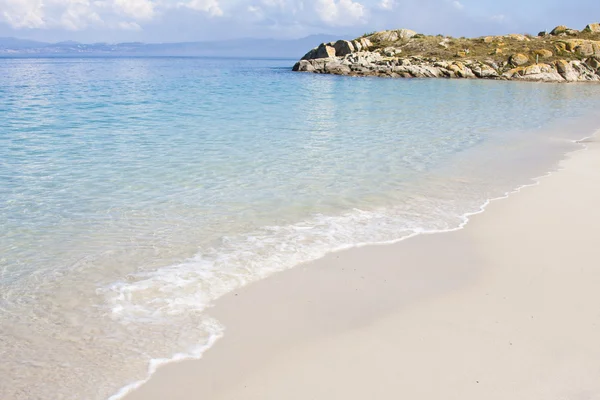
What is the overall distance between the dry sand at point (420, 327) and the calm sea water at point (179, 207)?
0.39 metres

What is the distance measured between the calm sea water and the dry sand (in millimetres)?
391

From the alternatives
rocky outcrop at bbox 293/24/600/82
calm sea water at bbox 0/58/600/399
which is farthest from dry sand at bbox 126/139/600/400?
rocky outcrop at bbox 293/24/600/82

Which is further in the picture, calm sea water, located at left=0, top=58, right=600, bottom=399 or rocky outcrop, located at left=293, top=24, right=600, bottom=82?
rocky outcrop, located at left=293, top=24, right=600, bottom=82

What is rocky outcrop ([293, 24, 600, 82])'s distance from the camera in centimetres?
5528

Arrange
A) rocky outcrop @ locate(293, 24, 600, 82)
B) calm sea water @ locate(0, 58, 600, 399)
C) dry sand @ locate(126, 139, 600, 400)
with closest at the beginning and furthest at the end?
dry sand @ locate(126, 139, 600, 400), calm sea water @ locate(0, 58, 600, 399), rocky outcrop @ locate(293, 24, 600, 82)

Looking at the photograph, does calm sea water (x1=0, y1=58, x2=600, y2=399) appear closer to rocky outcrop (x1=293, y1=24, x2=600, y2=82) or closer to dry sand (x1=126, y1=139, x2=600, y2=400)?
dry sand (x1=126, y1=139, x2=600, y2=400)

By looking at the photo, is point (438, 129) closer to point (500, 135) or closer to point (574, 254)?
point (500, 135)

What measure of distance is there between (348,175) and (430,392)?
290 inches

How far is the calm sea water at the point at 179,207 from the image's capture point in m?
4.73

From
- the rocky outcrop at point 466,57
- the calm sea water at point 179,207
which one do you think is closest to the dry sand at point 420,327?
the calm sea water at point 179,207

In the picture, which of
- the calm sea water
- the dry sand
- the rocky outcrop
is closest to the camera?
the dry sand

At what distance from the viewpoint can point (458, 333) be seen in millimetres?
4758

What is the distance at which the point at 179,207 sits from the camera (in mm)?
8617

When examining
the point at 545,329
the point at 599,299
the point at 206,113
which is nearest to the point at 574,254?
the point at 599,299
